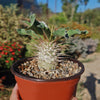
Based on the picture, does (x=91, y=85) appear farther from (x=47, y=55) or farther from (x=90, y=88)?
(x=47, y=55)

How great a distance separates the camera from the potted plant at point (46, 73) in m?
0.63

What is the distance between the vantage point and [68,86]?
0.67 m

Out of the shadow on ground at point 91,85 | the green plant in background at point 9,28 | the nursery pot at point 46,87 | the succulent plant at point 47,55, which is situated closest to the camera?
the nursery pot at point 46,87

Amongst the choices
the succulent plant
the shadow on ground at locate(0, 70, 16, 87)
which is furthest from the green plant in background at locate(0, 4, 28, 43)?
the succulent plant

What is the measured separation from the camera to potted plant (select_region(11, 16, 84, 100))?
63 cm

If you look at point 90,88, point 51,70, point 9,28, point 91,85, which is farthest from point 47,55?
point 9,28

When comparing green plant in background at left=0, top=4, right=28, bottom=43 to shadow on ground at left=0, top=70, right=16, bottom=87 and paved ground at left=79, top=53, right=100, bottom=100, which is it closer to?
shadow on ground at left=0, top=70, right=16, bottom=87

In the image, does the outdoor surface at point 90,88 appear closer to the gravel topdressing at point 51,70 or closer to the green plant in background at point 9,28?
the gravel topdressing at point 51,70

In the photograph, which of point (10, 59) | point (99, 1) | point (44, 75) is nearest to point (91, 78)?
point (10, 59)

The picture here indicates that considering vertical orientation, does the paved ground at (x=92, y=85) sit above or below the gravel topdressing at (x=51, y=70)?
below

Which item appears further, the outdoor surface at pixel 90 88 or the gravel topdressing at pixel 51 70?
the outdoor surface at pixel 90 88

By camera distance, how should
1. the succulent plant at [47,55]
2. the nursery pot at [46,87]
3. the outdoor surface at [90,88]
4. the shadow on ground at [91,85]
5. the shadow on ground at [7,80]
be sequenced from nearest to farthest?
the nursery pot at [46,87], the succulent plant at [47,55], the outdoor surface at [90,88], the shadow on ground at [91,85], the shadow on ground at [7,80]

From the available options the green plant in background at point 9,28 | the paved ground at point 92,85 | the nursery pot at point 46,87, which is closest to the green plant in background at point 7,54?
the green plant in background at point 9,28

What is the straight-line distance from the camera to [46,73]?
2.62 ft
